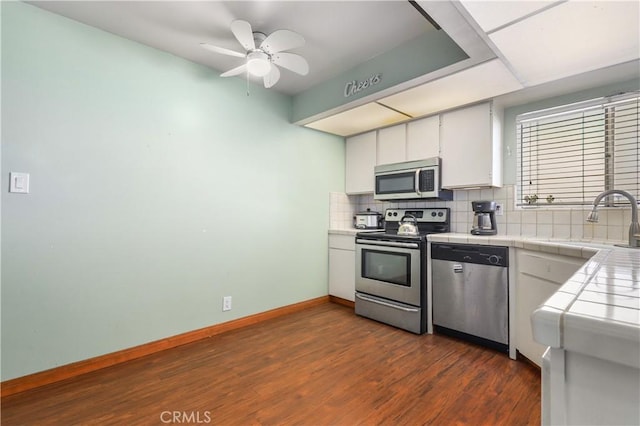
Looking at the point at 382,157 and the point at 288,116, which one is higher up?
the point at 288,116

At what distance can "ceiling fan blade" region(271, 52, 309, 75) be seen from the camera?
6.98 ft

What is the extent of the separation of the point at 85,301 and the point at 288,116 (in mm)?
2503

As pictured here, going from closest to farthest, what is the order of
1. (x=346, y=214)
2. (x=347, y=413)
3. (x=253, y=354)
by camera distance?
(x=347, y=413) → (x=253, y=354) → (x=346, y=214)

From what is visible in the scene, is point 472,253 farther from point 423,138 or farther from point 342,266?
point 342,266

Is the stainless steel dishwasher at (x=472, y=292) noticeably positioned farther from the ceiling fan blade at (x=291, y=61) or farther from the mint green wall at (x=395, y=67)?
the ceiling fan blade at (x=291, y=61)

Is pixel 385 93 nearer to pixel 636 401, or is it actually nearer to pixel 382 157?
pixel 382 157

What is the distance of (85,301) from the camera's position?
2041 millimetres

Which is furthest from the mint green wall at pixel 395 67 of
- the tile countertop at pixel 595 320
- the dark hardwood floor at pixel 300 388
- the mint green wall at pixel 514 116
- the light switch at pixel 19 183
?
the light switch at pixel 19 183

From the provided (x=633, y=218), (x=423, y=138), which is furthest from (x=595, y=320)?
(x=423, y=138)

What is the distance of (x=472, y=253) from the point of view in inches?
94.7

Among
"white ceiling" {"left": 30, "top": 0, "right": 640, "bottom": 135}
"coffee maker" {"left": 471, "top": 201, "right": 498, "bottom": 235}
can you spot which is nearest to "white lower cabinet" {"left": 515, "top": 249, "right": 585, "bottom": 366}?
"coffee maker" {"left": 471, "top": 201, "right": 498, "bottom": 235}

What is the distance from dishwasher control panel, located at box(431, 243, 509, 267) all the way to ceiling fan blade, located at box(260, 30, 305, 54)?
2.01m

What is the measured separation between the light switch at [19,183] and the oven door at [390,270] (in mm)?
2739

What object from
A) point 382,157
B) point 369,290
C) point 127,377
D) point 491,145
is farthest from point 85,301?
point 491,145
